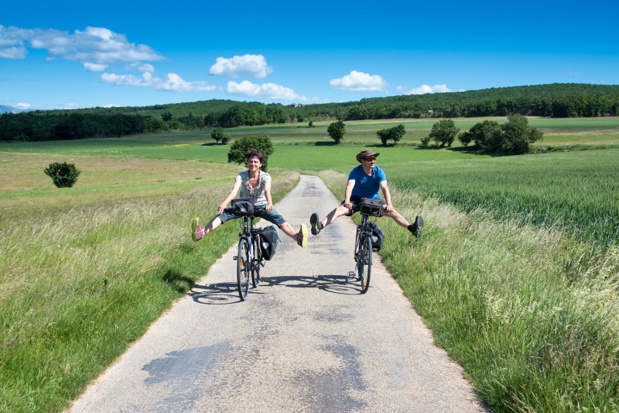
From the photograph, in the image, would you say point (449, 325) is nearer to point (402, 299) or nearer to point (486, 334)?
point (486, 334)

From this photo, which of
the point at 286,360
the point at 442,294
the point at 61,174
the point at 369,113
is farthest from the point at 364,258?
the point at 369,113

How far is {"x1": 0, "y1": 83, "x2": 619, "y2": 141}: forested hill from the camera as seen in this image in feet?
429

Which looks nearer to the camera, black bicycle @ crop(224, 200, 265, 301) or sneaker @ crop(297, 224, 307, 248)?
black bicycle @ crop(224, 200, 265, 301)

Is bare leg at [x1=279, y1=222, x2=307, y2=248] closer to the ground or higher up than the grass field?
higher up

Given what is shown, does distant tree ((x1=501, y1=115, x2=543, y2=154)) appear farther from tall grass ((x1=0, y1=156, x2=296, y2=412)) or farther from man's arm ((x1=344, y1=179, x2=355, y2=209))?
man's arm ((x1=344, y1=179, x2=355, y2=209))

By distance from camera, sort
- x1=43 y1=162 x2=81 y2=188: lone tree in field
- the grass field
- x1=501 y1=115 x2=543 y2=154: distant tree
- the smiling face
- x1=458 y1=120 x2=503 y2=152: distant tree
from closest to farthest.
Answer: the grass field < the smiling face < x1=43 y1=162 x2=81 y2=188: lone tree in field < x1=501 y1=115 x2=543 y2=154: distant tree < x1=458 y1=120 x2=503 y2=152: distant tree

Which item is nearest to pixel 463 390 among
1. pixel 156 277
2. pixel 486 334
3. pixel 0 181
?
pixel 486 334

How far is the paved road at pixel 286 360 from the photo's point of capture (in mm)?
3666

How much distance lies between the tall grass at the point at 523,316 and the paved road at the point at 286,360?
30cm

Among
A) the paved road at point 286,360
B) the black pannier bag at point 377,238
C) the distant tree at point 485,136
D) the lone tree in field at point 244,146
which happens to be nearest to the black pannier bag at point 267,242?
the paved road at point 286,360

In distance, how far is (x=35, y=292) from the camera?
559 cm

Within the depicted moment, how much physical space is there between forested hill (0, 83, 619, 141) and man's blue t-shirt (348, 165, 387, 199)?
144 m

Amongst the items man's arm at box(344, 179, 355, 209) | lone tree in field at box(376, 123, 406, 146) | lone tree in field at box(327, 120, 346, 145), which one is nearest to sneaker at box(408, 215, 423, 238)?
man's arm at box(344, 179, 355, 209)

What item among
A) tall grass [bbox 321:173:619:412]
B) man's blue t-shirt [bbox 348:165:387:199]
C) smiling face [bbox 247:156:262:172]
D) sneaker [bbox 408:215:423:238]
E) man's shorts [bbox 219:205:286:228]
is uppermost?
smiling face [bbox 247:156:262:172]
